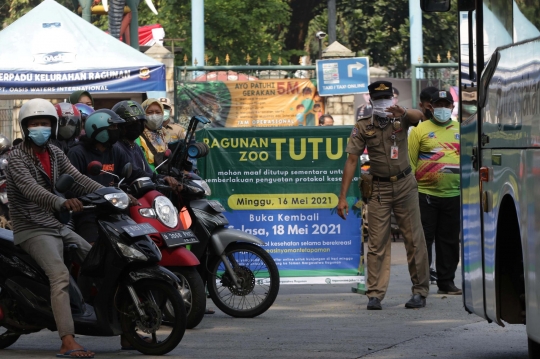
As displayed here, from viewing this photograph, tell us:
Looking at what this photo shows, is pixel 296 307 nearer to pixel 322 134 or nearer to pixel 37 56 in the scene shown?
pixel 322 134

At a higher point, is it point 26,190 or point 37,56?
point 37,56

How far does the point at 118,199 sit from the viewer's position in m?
7.64

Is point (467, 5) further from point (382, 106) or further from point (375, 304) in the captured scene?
point (375, 304)

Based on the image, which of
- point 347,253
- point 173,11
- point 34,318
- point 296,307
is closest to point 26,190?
point 34,318

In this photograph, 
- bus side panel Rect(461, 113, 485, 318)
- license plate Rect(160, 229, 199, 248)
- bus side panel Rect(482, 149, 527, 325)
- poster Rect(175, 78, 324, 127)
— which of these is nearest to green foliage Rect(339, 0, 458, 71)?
poster Rect(175, 78, 324, 127)

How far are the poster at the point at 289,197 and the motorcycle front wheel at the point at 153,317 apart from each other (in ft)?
12.6

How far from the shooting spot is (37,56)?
14.8 meters

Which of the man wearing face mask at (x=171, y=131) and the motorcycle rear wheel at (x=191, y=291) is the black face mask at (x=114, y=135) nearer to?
the motorcycle rear wheel at (x=191, y=291)

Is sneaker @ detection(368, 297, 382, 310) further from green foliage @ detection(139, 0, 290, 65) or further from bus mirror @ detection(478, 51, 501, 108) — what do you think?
green foliage @ detection(139, 0, 290, 65)

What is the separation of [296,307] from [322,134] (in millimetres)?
1678

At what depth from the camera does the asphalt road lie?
8.05m

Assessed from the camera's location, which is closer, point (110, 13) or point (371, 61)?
point (110, 13)

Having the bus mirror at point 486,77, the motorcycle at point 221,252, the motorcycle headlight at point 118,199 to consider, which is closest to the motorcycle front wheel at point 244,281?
the motorcycle at point 221,252

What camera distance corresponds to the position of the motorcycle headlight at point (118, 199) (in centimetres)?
760
